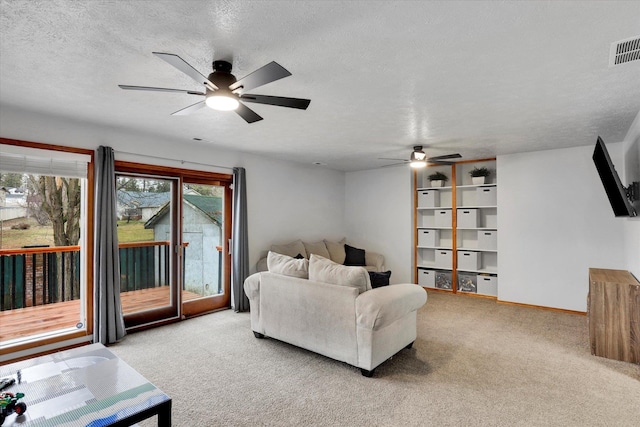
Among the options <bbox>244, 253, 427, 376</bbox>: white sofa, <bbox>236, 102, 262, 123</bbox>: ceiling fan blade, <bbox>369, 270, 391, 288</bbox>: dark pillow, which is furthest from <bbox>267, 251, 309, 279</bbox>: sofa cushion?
<bbox>236, 102, 262, 123</bbox>: ceiling fan blade

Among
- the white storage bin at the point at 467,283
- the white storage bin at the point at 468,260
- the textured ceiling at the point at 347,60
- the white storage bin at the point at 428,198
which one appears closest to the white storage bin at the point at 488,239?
the white storage bin at the point at 468,260

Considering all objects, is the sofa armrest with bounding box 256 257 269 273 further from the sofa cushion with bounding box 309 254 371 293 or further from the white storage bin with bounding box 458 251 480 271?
the white storage bin with bounding box 458 251 480 271

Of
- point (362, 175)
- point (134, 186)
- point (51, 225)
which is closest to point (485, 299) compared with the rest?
point (362, 175)

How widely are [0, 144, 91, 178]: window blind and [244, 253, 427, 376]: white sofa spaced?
238 cm

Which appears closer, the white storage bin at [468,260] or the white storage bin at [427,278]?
the white storage bin at [468,260]

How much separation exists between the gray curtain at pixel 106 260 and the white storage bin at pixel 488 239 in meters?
5.52

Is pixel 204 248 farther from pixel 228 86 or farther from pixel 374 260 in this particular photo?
pixel 228 86

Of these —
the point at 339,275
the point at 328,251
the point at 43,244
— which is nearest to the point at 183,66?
the point at 339,275

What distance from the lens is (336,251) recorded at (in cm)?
654

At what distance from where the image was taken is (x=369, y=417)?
7.69ft

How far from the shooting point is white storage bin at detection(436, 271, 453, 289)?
→ 6.20m

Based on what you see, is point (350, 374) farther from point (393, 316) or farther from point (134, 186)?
point (134, 186)

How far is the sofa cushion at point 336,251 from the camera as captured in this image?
6.45 meters

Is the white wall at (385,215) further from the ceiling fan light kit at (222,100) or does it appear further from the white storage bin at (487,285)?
the ceiling fan light kit at (222,100)
